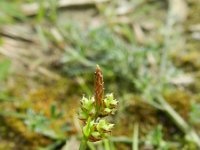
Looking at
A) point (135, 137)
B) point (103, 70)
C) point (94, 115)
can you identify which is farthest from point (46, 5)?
point (94, 115)

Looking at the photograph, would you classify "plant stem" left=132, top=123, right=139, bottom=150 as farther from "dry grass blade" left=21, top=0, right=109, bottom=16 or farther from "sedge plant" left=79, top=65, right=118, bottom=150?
"dry grass blade" left=21, top=0, right=109, bottom=16

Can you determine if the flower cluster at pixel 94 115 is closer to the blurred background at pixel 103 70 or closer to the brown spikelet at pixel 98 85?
the brown spikelet at pixel 98 85

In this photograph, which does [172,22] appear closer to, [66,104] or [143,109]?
[143,109]

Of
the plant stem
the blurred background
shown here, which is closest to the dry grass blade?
the blurred background

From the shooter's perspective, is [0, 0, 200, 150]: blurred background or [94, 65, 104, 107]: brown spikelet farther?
[0, 0, 200, 150]: blurred background

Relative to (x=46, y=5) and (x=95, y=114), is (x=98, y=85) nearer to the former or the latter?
(x=95, y=114)

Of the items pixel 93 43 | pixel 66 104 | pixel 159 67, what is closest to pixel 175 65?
pixel 159 67

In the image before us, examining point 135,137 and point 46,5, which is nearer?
point 135,137
